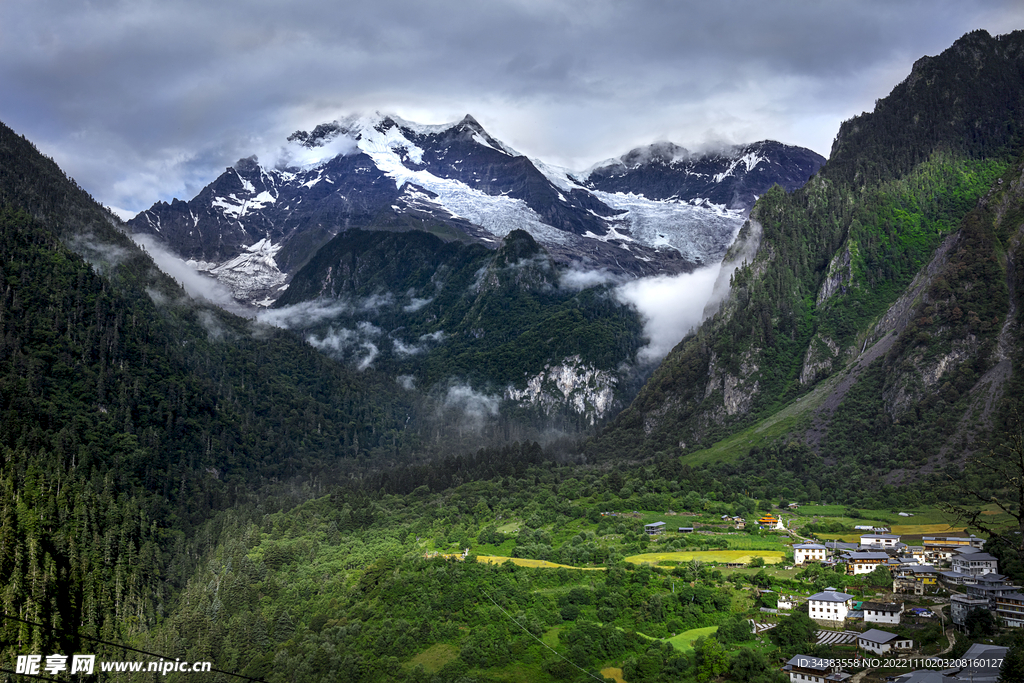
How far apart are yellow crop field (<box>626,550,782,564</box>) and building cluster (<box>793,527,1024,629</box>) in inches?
163

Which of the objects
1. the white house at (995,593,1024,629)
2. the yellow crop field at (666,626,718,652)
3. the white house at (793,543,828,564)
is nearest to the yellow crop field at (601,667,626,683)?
the yellow crop field at (666,626,718,652)

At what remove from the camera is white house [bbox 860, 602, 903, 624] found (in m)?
92.1

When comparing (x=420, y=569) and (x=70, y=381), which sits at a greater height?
(x=70, y=381)

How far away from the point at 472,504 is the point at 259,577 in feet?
160

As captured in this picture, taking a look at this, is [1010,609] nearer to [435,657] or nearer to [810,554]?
[810,554]

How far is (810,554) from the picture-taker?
120500 millimetres

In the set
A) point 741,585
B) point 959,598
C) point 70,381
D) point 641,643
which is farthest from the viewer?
point 70,381

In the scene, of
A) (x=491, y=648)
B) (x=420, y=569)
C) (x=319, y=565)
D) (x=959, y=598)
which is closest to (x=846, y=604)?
(x=959, y=598)

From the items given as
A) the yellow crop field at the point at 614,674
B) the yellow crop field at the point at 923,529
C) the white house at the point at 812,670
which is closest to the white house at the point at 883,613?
the white house at the point at 812,670

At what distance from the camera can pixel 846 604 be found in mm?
96188

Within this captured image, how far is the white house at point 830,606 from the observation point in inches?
3752

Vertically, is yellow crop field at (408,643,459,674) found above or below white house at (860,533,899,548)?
below

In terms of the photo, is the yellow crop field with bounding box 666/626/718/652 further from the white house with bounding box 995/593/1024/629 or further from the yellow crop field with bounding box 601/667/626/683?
the white house with bounding box 995/593/1024/629

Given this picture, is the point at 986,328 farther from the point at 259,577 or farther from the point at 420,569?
the point at 259,577
